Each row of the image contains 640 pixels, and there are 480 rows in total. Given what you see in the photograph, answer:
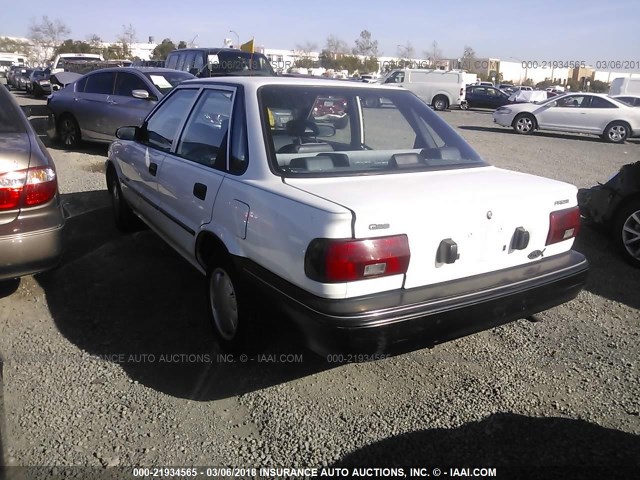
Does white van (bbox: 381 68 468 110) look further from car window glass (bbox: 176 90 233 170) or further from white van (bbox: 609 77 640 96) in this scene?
car window glass (bbox: 176 90 233 170)

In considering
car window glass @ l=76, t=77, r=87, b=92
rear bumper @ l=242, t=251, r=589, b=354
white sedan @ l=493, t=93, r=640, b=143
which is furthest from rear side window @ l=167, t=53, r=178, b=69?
rear bumper @ l=242, t=251, r=589, b=354

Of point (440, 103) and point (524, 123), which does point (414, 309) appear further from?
point (440, 103)

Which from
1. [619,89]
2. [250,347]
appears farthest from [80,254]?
[619,89]

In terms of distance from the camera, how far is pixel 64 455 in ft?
7.97

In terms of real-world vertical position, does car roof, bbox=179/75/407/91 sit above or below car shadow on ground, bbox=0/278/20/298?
above

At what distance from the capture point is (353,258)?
2346mm

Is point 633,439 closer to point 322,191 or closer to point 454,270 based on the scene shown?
point 454,270

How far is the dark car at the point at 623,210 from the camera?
4941 millimetres

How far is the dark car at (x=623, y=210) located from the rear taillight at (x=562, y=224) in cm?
233

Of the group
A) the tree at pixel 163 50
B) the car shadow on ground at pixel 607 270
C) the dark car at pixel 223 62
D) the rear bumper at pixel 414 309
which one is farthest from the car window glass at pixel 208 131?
the tree at pixel 163 50

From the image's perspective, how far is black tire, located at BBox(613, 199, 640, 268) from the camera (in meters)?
4.91

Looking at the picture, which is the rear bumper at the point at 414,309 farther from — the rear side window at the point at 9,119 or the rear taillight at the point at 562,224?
the rear side window at the point at 9,119

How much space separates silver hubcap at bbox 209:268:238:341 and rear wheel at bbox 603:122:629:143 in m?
16.7

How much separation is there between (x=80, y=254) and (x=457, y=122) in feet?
62.4
